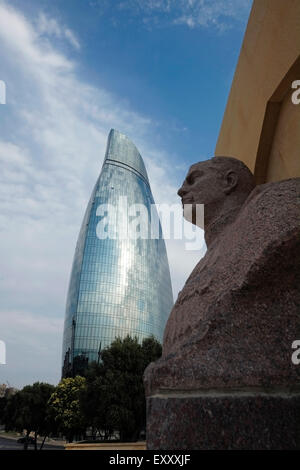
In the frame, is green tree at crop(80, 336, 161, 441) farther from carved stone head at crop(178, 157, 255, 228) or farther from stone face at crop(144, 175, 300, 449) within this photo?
stone face at crop(144, 175, 300, 449)

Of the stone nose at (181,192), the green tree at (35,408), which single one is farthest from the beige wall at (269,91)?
the green tree at (35,408)

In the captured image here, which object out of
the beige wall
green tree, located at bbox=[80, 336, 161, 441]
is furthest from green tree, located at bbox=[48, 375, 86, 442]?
the beige wall

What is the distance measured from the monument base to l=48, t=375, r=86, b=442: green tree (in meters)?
27.7

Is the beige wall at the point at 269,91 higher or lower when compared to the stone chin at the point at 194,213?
higher

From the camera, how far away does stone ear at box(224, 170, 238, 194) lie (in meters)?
3.12

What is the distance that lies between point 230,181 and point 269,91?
2239mm

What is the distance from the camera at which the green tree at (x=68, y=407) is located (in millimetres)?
27156

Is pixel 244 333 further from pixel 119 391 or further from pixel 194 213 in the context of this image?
pixel 119 391

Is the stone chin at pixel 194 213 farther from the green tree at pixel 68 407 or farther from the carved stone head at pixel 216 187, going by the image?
the green tree at pixel 68 407

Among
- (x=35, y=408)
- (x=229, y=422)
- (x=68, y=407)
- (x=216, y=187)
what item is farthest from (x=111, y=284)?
(x=229, y=422)

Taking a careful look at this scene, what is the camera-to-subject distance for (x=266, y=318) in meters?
1.81

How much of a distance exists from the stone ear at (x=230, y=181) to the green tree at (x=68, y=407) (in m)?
27.0

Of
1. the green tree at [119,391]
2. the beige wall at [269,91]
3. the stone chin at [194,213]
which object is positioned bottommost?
the green tree at [119,391]
